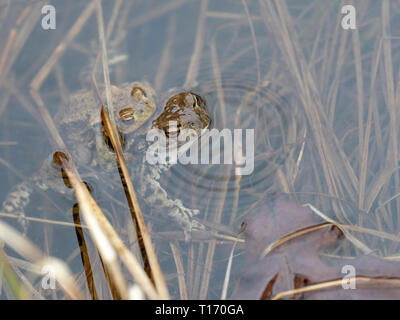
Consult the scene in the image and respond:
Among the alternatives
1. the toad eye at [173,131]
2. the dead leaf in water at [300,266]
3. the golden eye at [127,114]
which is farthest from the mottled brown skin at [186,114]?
the dead leaf in water at [300,266]

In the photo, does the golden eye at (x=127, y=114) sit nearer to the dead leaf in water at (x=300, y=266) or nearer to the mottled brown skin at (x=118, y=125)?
the mottled brown skin at (x=118, y=125)

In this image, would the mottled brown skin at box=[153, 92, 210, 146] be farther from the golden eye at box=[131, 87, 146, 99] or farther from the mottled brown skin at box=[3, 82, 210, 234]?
the golden eye at box=[131, 87, 146, 99]

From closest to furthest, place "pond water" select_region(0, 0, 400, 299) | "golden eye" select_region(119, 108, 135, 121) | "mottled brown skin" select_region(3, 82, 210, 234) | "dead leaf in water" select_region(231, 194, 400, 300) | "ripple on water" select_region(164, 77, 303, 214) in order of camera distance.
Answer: "dead leaf in water" select_region(231, 194, 400, 300) → "pond water" select_region(0, 0, 400, 299) → "ripple on water" select_region(164, 77, 303, 214) → "mottled brown skin" select_region(3, 82, 210, 234) → "golden eye" select_region(119, 108, 135, 121)

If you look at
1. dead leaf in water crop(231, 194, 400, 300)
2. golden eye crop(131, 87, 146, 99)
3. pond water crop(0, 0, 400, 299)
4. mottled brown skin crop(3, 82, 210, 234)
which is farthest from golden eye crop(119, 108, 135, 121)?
dead leaf in water crop(231, 194, 400, 300)

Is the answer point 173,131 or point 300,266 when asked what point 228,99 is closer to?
point 173,131

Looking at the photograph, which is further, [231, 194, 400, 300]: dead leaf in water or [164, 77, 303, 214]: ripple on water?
[164, 77, 303, 214]: ripple on water

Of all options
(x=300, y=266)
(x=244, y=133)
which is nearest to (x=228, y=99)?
(x=244, y=133)
